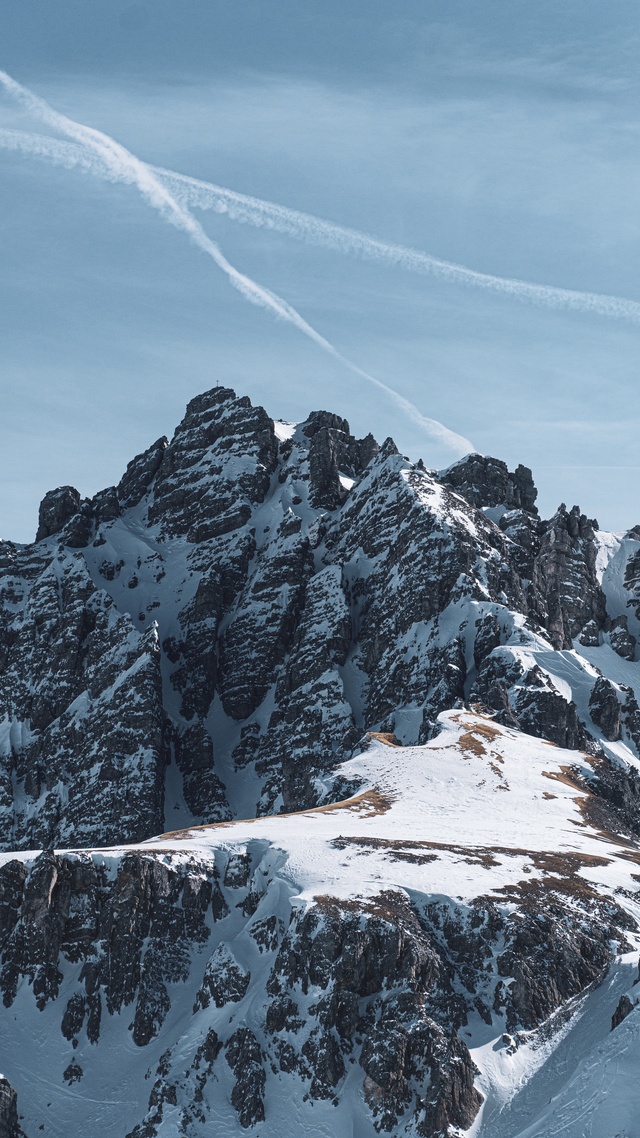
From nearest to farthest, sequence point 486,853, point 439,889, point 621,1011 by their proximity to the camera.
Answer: point 621,1011 < point 439,889 < point 486,853

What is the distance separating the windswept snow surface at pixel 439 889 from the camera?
104m

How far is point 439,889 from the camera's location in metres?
126

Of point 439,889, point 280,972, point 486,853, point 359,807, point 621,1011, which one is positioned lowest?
point 621,1011

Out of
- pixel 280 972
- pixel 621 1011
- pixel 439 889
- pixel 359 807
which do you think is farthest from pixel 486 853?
pixel 621 1011

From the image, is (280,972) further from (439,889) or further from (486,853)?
(486,853)

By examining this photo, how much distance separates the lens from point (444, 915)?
122 metres

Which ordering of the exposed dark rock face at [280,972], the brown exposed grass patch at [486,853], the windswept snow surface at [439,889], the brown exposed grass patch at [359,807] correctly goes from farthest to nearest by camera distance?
1. the brown exposed grass patch at [359,807]
2. the brown exposed grass patch at [486,853]
3. the exposed dark rock face at [280,972]
4. the windswept snow surface at [439,889]

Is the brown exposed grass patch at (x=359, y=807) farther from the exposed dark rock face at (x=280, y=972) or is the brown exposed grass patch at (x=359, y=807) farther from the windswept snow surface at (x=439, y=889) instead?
the exposed dark rock face at (x=280, y=972)

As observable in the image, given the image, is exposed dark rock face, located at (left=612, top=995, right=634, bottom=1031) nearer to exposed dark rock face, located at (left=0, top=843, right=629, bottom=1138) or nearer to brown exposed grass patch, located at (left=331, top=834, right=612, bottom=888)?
exposed dark rock face, located at (left=0, top=843, right=629, bottom=1138)

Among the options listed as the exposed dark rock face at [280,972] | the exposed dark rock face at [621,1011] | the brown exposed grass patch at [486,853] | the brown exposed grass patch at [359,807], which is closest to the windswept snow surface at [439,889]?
the brown exposed grass patch at [486,853]

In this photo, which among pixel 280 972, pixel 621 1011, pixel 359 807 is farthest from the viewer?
pixel 359 807

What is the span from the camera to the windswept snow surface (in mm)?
104375

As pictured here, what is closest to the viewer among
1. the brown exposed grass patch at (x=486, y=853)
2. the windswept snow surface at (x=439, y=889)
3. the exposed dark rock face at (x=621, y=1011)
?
the windswept snow surface at (x=439, y=889)

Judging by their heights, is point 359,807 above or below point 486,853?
above
